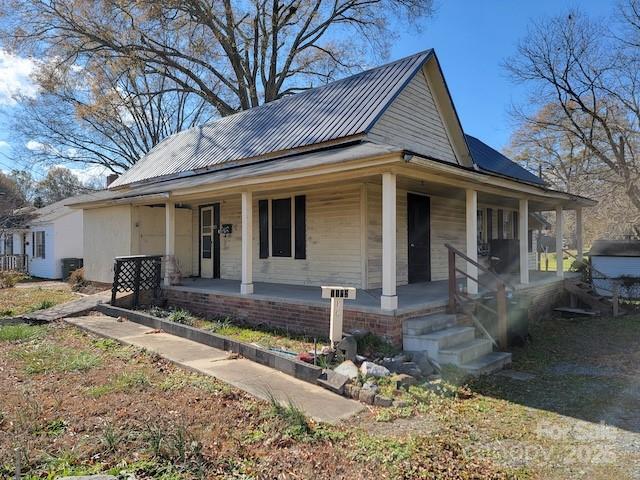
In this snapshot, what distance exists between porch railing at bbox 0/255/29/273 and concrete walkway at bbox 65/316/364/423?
17670 mm

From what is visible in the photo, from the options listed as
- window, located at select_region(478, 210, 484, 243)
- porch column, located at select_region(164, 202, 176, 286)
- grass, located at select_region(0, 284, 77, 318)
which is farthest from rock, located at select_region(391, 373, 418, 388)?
window, located at select_region(478, 210, 484, 243)

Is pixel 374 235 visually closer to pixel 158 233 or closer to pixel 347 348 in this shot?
pixel 347 348

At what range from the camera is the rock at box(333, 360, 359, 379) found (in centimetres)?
558

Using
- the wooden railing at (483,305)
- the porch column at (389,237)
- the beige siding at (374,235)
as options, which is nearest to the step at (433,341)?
the porch column at (389,237)

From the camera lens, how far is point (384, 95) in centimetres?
1052

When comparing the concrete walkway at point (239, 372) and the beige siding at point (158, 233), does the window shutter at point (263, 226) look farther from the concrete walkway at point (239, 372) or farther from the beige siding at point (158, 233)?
the concrete walkway at point (239, 372)

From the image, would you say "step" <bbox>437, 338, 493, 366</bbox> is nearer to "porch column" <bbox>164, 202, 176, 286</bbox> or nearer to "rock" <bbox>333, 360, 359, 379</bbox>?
"rock" <bbox>333, 360, 359, 379</bbox>

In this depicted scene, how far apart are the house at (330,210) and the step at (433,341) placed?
0.89ft

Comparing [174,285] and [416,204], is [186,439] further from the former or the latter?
[416,204]

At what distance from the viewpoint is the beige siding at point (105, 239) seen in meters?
12.8

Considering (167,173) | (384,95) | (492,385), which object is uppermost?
(384,95)

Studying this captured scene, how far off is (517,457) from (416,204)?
7962mm

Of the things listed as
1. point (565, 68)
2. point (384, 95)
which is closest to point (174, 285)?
point (384, 95)

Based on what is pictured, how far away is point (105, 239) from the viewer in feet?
44.5
